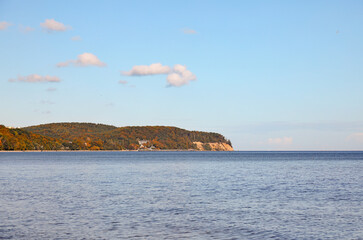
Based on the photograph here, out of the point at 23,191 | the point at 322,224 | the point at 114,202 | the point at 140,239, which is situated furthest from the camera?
the point at 23,191

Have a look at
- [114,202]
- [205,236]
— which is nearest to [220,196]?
[114,202]

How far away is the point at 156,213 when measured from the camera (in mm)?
33500

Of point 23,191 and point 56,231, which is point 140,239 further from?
point 23,191

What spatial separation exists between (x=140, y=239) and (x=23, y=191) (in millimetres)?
29650

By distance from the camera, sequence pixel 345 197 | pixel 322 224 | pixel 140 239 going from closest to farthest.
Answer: pixel 140 239
pixel 322 224
pixel 345 197

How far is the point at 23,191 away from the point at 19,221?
2078 centimetres

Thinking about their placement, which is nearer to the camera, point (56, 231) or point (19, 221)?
point (56, 231)

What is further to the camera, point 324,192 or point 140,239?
point 324,192

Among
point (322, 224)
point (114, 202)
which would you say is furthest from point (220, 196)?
point (322, 224)

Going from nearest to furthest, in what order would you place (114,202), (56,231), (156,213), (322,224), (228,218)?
(56,231)
(322,224)
(228,218)
(156,213)
(114,202)

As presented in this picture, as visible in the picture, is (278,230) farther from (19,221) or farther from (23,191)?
(23,191)

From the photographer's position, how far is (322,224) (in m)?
29.4

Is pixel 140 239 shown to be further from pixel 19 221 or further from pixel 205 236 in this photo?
pixel 19 221

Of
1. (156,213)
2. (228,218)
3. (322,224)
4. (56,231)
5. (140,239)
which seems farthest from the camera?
(156,213)
